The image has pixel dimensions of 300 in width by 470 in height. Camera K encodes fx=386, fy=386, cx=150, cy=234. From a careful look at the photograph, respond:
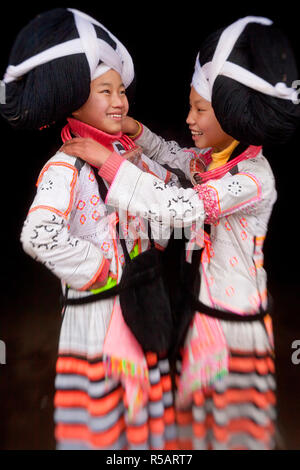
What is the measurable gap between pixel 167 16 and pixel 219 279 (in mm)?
935

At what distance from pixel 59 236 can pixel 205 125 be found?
542 mm

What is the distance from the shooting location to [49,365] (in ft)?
6.75

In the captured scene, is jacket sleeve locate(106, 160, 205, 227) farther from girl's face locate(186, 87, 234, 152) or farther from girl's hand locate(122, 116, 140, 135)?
girl's hand locate(122, 116, 140, 135)

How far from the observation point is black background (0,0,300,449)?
140cm

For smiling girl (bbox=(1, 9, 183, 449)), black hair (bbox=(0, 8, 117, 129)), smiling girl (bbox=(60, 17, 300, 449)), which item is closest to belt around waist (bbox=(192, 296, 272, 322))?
smiling girl (bbox=(60, 17, 300, 449))

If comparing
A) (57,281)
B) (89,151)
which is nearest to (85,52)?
(89,151)

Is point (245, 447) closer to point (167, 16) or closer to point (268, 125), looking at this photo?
point (268, 125)

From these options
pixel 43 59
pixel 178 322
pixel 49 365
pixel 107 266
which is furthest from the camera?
pixel 49 365

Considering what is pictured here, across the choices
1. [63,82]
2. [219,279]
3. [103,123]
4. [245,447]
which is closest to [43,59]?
[63,82]

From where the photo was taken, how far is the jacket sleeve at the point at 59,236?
3.23 ft

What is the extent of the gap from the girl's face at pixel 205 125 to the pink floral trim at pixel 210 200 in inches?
7.7

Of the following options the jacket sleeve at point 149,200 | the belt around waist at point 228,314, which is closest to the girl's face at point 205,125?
the jacket sleeve at point 149,200

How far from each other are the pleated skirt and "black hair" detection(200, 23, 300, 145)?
1.81ft

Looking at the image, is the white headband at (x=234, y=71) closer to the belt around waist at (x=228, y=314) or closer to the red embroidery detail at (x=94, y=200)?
the red embroidery detail at (x=94, y=200)
